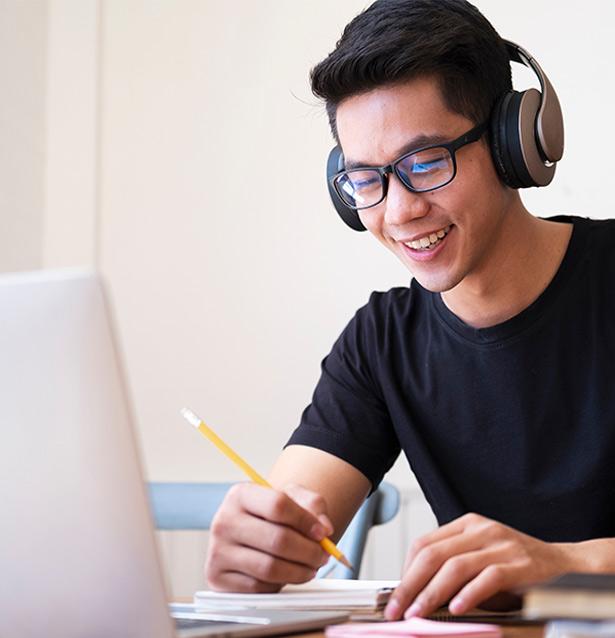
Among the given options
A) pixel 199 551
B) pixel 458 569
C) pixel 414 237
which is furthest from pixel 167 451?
pixel 458 569

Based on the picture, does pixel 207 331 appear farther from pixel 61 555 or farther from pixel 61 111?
pixel 61 555

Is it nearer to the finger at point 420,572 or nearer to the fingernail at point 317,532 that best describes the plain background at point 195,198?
the fingernail at point 317,532

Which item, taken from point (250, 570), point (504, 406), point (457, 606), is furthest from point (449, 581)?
point (504, 406)

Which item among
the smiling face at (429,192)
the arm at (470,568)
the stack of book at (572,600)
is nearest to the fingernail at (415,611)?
the arm at (470,568)

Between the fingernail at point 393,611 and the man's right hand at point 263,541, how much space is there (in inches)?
7.0

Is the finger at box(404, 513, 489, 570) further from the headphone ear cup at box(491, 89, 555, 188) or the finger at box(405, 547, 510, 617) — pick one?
the headphone ear cup at box(491, 89, 555, 188)

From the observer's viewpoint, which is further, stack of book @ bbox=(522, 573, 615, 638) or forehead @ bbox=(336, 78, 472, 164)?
forehead @ bbox=(336, 78, 472, 164)

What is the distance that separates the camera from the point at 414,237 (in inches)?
51.7

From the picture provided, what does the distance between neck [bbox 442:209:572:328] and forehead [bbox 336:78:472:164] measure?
0.23 m

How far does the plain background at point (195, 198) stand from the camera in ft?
7.48

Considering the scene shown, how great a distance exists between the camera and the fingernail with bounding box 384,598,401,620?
0.73 metres

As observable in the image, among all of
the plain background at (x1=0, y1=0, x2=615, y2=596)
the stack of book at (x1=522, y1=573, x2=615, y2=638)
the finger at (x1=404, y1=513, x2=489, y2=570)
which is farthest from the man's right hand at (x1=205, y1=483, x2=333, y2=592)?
the plain background at (x1=0, y1=0, x2=615, y2=596)

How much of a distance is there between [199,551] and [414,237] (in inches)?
51.2

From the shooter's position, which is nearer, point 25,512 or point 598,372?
point 25,512
